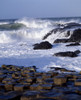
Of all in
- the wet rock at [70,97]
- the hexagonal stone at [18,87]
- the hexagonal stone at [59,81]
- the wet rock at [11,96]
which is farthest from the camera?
the hexagonal stone at [59,81]

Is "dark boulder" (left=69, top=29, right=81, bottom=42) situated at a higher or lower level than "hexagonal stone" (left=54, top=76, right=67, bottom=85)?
higher

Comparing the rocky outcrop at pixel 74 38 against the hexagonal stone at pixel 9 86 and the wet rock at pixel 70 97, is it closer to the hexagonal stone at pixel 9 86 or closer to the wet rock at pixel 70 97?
the hexagonal stone at pixel 9 86

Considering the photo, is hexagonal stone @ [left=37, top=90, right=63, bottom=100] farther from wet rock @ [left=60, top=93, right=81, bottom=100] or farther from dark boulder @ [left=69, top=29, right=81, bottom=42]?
dark boulder @ [left=69, top=29, right=81, bottom=42]

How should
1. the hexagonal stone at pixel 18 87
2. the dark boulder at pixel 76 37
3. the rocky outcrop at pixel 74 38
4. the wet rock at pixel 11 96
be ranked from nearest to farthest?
the wet rock at pixel 11 96
the hexagonal stone at pixel 18 87
the rocky outcrop at pixel 74 38
the dark boulder at pixel 76 37

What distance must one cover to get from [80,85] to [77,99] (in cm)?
55

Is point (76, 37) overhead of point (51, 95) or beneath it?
overhead

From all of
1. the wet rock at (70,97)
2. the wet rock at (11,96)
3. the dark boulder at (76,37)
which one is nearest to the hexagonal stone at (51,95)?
the wet rock at (70,97)

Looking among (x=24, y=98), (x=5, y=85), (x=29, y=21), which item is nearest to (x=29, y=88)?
(x=5, y=85)

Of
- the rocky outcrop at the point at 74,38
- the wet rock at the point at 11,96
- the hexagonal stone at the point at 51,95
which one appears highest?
the rocky outcrop at the point at 74,38

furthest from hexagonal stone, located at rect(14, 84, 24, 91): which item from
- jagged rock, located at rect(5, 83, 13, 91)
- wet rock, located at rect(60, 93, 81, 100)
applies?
wet rock, located at rect(60, 93, 81, 100)

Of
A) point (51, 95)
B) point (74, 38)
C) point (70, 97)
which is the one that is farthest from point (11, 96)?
point (74, 38)

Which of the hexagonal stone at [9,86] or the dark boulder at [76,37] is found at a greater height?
the dark boulder at [76,37]

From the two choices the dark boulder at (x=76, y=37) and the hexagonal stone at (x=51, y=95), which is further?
the dark boulder at (x=76, y=37)

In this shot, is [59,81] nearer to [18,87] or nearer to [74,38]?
[18,87]
